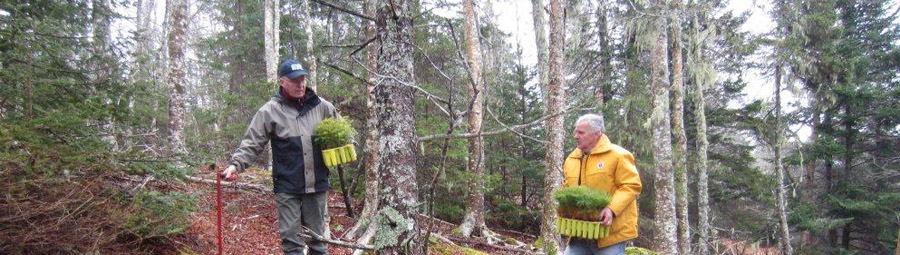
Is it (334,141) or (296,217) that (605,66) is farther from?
(296,217)

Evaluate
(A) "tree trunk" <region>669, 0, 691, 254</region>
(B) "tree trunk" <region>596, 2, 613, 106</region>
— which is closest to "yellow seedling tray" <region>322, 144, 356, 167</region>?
(A) "tree trunk" <region>669, 0, 691, 254</region>

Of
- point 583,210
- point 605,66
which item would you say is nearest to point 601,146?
point 583,210

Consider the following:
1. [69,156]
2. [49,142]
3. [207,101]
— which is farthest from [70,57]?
[207,101]

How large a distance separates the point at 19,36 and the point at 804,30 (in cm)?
1677

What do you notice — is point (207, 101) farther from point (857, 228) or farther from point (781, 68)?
point (857, 228)

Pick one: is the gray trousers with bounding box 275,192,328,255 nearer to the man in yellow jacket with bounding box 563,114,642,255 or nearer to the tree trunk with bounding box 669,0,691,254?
the man in yellow jacket with bounding box 563,114,642,255

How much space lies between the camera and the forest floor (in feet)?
14.5

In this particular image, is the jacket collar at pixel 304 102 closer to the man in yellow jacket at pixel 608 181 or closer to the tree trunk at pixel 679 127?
the man in yellow jacket at pixel 608 181

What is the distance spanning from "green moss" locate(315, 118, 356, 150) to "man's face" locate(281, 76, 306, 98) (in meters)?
0.30

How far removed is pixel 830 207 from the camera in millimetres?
14828

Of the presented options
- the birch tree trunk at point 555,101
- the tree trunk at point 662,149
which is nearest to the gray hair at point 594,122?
the birch tree trunk at point 555,101

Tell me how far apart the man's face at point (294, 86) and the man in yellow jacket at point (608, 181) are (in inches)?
80.5

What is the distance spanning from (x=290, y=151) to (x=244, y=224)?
3.13m

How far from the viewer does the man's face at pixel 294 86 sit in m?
3.21
